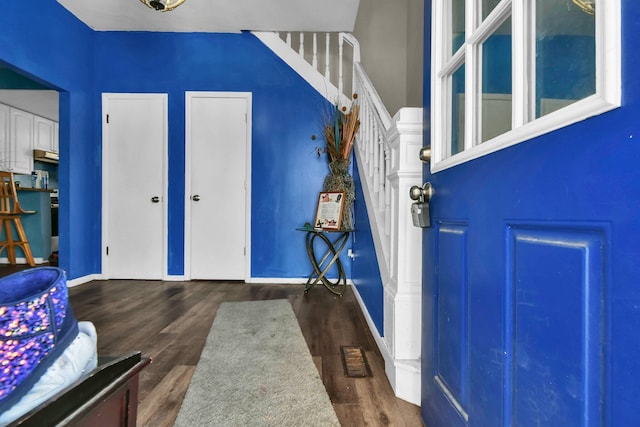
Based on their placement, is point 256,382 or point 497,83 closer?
point 497,83

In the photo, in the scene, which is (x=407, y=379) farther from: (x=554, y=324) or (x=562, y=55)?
(x=562, y=55)

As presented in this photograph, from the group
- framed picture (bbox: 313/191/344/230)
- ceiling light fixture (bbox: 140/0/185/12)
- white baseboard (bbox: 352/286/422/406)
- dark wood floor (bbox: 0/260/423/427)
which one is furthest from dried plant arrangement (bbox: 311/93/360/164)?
white baseboard (bbox: 352/286/422/406)

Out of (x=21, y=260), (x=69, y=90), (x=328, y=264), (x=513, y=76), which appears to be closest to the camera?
(x=513, y=76)

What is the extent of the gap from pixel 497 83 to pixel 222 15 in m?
3.49

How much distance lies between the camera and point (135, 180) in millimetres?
3938

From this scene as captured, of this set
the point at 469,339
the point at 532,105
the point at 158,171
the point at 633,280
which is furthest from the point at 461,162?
the point at 158,171

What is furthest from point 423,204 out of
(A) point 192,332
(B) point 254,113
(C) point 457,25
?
(B) point 254,113

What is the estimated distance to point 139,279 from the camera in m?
3.94

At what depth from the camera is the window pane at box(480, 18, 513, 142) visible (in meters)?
0.85

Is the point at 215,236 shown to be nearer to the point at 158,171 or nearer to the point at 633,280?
the point at 158,171

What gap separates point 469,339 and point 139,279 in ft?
12.7

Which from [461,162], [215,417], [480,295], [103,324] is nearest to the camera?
[480,295]

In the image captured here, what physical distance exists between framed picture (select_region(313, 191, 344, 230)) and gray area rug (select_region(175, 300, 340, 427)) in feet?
3.63

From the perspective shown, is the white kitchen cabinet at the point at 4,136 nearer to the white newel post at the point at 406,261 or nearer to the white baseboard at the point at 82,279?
the white baseboard at the point at 82,279
